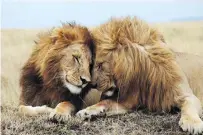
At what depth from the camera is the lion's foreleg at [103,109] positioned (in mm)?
1604

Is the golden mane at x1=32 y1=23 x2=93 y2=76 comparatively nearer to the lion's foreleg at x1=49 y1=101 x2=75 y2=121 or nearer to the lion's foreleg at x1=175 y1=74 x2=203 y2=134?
the lion's foreleg at x1=49 y1=101 x2=75 y2=121

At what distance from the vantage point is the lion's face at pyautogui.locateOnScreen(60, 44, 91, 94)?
1625 mm

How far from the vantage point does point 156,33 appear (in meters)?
1.80

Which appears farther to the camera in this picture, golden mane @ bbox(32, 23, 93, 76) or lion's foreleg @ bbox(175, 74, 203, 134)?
golden mane @ bbox(32, 23, 93, 76)

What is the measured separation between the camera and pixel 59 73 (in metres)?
1.70

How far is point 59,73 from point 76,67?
0.09m

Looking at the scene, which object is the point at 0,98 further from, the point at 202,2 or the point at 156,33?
the point at 202,2

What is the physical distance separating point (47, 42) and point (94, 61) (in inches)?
8.4

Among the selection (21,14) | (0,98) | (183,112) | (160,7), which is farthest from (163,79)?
(0,98)

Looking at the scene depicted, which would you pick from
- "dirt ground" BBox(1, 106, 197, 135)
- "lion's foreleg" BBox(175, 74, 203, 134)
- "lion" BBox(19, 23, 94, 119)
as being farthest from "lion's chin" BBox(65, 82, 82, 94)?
"lion's foreleg" BBox(175, 74, 203, 134)

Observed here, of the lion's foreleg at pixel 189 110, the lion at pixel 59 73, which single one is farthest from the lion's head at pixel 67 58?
the lion's foreleg at pixel 189 110

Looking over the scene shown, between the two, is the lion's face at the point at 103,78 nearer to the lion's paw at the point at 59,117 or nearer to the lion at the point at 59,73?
the lion at the point at 59,73

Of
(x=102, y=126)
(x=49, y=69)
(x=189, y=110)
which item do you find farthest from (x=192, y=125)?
(x=49, y=69)

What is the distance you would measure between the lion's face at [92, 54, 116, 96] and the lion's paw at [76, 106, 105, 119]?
0.09m
